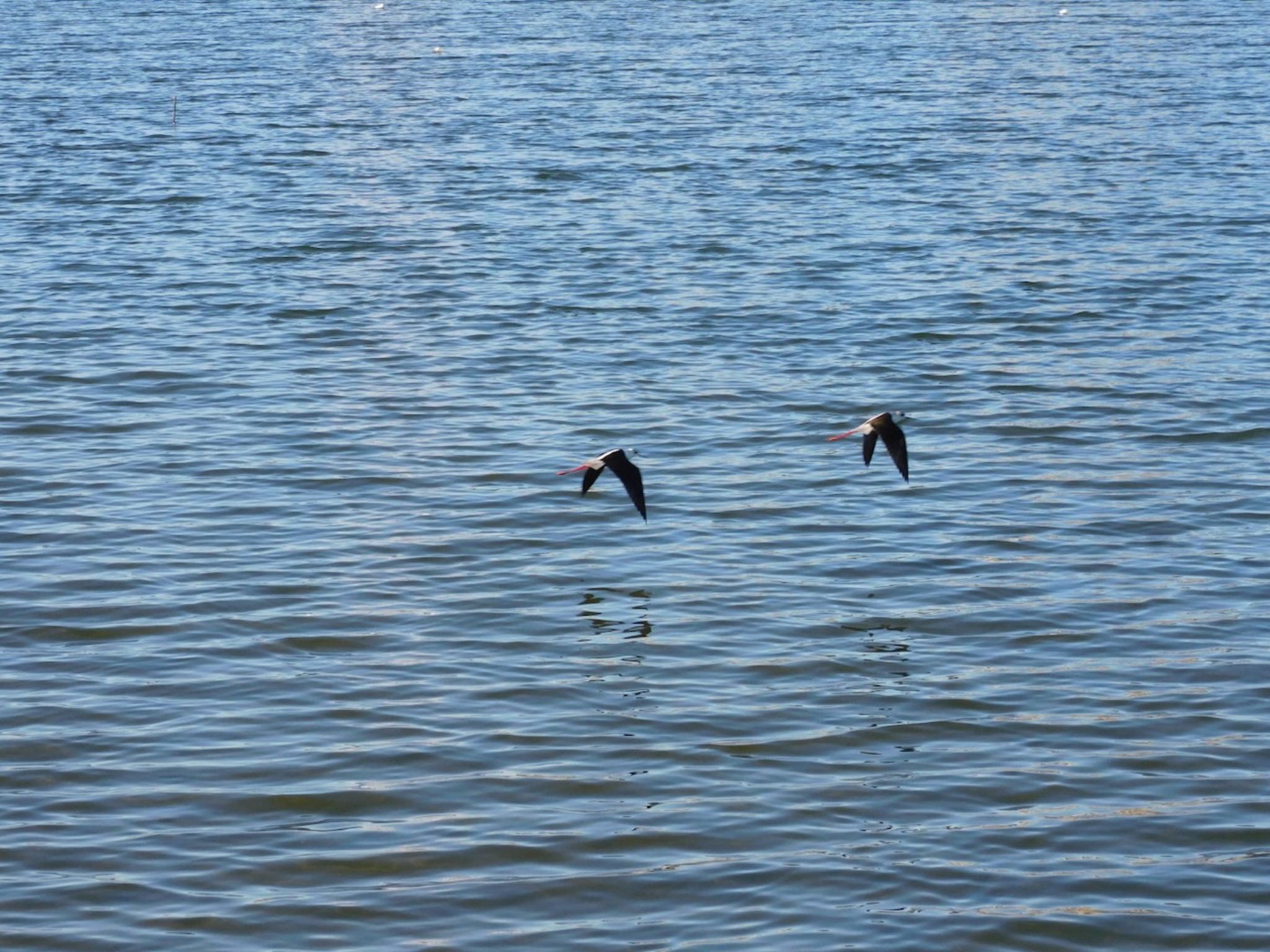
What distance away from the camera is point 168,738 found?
9875mm

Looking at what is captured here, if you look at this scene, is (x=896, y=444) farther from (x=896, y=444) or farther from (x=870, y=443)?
(x=870, y=443)

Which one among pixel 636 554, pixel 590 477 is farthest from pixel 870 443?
pixel 590 477

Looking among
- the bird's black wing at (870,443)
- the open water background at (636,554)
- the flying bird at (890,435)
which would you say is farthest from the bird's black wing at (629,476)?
the bird's black wing at (870,443)

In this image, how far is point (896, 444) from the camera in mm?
12438

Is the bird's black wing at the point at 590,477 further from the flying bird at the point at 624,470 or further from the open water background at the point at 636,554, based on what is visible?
the open water background at the point at 636,554

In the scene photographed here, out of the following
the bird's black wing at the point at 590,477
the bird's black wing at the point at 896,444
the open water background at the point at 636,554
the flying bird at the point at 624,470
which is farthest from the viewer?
the bird's black wing at the point at 590,477

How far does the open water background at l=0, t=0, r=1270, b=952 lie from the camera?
28.3 ft

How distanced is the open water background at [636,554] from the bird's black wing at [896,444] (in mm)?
679

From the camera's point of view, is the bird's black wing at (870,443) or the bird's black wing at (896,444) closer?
the bird's black wing at (896,444)

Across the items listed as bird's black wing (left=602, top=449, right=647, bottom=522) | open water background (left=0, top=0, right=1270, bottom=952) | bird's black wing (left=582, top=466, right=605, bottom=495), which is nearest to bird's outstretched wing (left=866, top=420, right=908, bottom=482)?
open water background (left=0, top=0, right=1270, bottom=952)

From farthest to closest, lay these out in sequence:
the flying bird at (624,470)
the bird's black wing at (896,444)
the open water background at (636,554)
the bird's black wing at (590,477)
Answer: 1. the bird's black wing at (590,477)
2. the bird's black wing at (896,444)
3. the flying bird at (624,470)
4. the open water background at (636,554)

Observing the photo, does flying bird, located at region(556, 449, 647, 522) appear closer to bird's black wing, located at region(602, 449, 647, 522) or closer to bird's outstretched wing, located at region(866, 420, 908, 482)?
bird's black wing, located at region(602, 449, 647, 522)

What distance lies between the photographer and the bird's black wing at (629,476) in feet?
39.3

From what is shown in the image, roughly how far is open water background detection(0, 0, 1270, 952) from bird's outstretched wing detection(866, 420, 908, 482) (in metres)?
0.68
